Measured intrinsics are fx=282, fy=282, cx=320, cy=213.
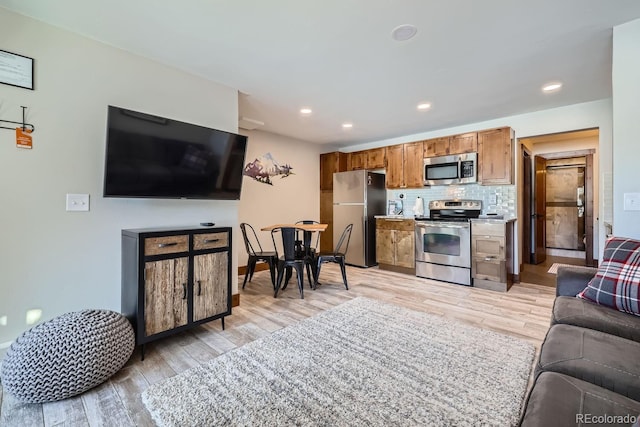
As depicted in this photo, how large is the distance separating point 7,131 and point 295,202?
413 centimetres

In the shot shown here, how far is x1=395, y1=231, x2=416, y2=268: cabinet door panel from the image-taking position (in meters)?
4.71

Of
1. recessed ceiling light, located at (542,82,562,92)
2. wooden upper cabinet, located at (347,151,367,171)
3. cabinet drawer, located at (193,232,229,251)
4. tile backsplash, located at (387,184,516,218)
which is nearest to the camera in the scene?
cabinet drawer, located at (193,232,229,251)

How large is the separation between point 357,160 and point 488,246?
2971mm

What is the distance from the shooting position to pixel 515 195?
423 centimetres

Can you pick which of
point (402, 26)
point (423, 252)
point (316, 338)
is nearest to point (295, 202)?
point (423, 252)

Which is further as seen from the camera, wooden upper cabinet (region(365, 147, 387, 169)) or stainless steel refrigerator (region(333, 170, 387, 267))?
wooden upper cabinet (region(365, 147, 387, 169))

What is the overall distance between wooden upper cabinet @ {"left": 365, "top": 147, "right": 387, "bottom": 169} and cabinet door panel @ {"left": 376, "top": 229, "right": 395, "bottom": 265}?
4.35ft

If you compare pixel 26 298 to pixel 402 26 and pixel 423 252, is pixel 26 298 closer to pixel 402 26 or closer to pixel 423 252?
pixel 402 26

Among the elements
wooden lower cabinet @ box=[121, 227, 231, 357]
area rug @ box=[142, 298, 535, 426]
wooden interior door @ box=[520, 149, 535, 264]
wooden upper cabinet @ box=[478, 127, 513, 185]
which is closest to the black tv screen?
wooden lower cabinet @ box=[121, 227, 231, 357]

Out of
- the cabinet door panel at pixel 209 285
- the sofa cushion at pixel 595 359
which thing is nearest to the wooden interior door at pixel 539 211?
the sofa cushion at pixel 595 359

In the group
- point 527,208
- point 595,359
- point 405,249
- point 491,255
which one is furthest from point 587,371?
point 527,208

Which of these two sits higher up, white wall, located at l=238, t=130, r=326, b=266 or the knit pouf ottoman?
white wall, located at l=238, t=130, r=326, b=266

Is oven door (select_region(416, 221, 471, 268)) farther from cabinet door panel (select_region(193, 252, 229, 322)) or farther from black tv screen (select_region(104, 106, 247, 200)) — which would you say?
cabinet door panel (select_region(193, 252, 229, 322))

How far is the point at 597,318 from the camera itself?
1.56 meters
